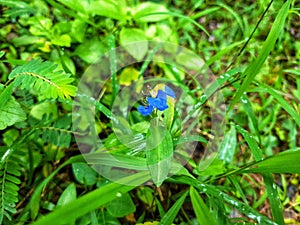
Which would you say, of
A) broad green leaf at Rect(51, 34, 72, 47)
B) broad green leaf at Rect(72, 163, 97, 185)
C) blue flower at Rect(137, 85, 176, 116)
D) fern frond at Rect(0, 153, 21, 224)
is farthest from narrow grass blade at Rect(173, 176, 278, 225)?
broad green leaf at Rect(51, 34, 72, 47)

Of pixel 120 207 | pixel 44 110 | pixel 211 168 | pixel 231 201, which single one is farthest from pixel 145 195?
pixel 44 110

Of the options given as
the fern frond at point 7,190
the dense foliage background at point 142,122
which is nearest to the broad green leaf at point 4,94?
the dense foliage background at point 142,122

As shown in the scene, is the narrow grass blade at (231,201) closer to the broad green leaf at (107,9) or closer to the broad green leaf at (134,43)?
the broad green leaf at (134,43)

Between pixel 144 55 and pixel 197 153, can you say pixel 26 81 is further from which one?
pixel 197 153

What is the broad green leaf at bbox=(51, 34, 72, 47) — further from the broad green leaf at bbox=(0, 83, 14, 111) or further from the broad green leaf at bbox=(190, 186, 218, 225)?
the broad green leaf at bbox=(190, 186, 218, 225)

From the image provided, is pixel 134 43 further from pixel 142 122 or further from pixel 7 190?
pixel 7 190
